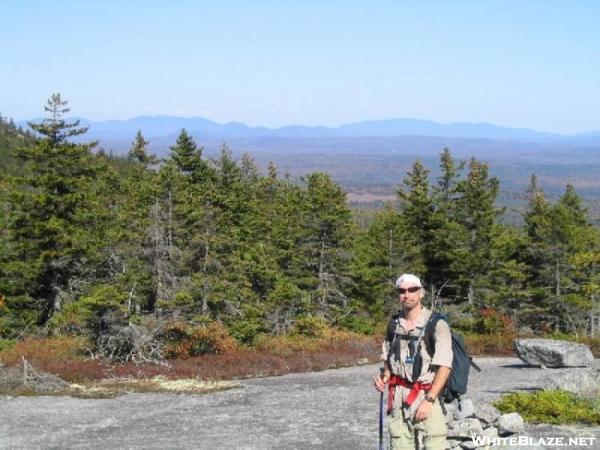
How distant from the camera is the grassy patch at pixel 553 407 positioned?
13.3m

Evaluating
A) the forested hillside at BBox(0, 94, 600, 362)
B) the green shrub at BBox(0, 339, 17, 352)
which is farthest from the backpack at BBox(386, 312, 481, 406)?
the green shrub at BBox(0, 339, 17, 352)

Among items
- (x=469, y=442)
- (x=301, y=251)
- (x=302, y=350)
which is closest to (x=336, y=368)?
(x=302, y=350)

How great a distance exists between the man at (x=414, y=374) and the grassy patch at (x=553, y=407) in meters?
6.92

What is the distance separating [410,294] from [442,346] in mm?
650

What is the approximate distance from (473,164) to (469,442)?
31864 millimetres

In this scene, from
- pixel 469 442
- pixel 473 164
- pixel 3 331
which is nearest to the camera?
pixel 469 442

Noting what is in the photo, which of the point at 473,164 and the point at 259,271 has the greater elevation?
the point at 473,164

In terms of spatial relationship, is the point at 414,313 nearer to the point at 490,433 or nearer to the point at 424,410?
the point at 424,410

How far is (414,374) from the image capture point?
7461 millimetres

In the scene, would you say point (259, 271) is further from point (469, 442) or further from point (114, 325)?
point (469, 442)

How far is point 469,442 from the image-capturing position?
443 inches

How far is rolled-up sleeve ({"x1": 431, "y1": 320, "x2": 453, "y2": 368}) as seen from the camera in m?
7.22

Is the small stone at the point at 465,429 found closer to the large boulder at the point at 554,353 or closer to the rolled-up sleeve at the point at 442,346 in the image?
the rolled-up sleeve at the point at 442,346

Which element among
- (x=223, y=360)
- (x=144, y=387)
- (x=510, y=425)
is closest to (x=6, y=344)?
(x=223, y=360)
